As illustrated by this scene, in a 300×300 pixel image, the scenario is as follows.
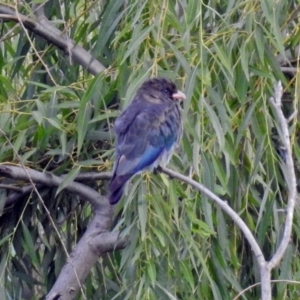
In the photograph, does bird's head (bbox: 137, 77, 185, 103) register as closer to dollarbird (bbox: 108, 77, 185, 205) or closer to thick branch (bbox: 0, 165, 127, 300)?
dollarbird (bbox: 108, 77, 185, 205)

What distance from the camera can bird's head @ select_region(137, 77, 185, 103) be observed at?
362cm

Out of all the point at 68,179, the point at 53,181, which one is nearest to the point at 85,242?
the point at 53,181

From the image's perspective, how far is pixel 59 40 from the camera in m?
4.14

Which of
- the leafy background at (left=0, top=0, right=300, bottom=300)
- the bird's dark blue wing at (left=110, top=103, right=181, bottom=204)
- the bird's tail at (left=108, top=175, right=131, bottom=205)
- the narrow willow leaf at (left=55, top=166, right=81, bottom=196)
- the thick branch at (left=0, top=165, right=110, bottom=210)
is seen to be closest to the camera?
the leafy background at (left=0, top=0, right=300, bottom=300)

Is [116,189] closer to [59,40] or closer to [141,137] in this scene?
[141,137]

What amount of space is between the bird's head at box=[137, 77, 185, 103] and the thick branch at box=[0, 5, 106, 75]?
325mm

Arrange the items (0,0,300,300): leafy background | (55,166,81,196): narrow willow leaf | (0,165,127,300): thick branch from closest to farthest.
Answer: (0,0,300,300): leafy background
(55,166,81,196): narrow willow leaf
(0,165,127,300): thick branch

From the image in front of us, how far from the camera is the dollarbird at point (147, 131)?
341 centimetres

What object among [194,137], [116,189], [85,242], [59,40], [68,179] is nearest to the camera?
[194,137]

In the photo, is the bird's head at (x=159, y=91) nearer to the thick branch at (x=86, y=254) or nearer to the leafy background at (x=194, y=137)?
the leafy background at (x=194, y=137)

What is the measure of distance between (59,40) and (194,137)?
1.29m

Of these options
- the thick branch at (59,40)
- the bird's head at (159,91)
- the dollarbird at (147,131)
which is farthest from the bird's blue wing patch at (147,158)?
the thick branch at (59,40)

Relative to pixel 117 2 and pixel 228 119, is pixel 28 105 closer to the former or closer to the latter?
pixel 117 2

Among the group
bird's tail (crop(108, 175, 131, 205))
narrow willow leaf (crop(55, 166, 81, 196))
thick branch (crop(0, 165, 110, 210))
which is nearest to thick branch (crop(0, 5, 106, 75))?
thick branch (crop(0, 165, 110, 210))
